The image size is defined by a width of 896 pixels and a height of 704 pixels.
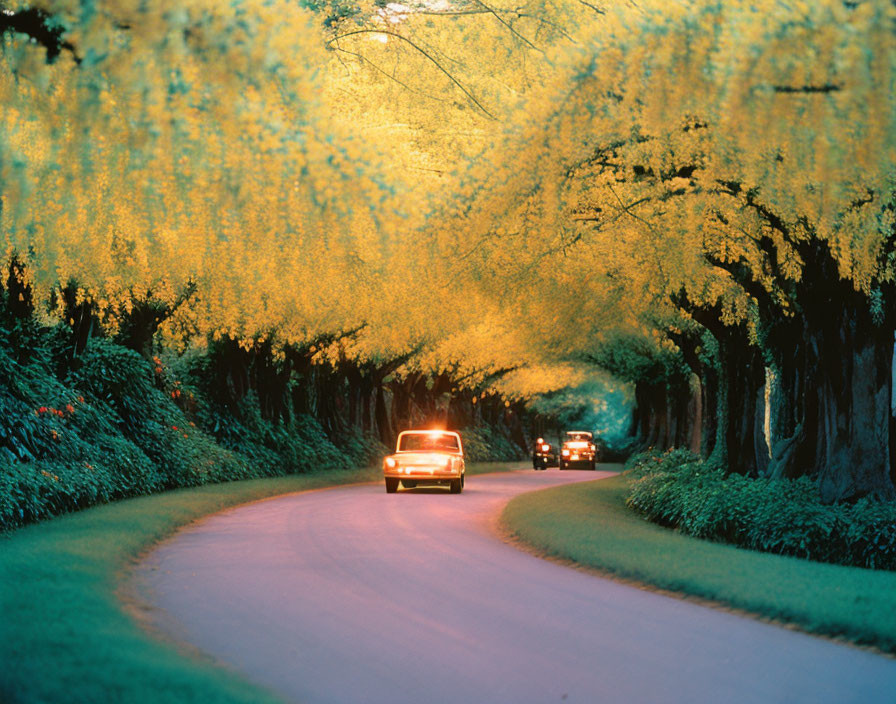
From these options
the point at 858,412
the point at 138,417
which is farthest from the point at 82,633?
the point at 138,417

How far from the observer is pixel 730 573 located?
13211 millimetres

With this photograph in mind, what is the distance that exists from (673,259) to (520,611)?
870cm

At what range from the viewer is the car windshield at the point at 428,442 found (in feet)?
113

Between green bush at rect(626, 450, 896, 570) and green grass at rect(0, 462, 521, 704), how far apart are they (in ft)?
31.4

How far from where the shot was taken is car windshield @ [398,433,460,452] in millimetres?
34375

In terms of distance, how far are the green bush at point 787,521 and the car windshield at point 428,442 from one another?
1252cm

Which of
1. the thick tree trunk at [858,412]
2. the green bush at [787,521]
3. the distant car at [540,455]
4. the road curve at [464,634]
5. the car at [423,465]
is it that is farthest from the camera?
the distant car at [540,455]

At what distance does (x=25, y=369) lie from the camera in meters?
22.3

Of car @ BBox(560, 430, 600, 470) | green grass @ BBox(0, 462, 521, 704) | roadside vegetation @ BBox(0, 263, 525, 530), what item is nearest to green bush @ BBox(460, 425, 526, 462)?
car @ BBox(560, 430, 600, 470)

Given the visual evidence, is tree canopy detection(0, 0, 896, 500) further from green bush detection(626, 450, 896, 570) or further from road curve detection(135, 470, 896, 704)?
road curve detection(135, 470, 896, 704)

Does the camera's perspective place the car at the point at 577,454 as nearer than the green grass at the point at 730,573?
No

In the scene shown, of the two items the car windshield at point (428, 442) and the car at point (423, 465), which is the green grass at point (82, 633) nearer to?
the car at point (423, 465)

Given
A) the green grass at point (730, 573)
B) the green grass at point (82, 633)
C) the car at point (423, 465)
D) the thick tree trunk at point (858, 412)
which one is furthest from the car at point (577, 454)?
the green grass at point (82, 633)

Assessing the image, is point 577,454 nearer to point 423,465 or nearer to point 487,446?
point 487,446
